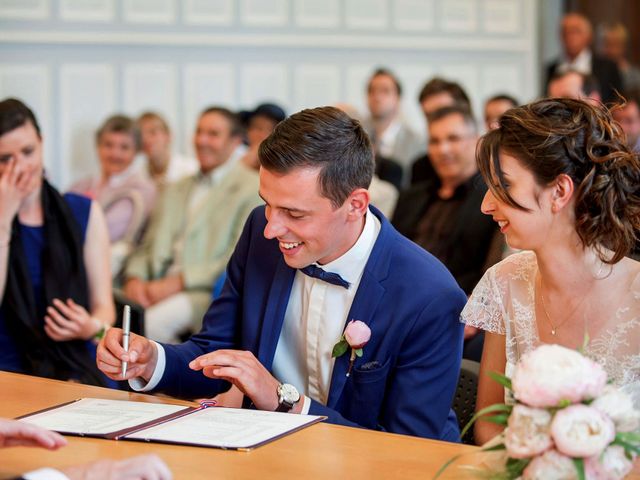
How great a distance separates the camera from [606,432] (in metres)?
1.52

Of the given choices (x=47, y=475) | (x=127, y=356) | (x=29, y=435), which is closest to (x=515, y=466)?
(x=47, y=475)

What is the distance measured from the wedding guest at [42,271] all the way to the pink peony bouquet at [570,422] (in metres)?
2.31

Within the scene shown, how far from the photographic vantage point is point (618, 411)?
155 cm

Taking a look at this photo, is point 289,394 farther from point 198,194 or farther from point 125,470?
point 198,194

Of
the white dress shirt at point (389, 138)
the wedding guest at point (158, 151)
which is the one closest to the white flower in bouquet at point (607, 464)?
the wedding guest at point (158, 151)

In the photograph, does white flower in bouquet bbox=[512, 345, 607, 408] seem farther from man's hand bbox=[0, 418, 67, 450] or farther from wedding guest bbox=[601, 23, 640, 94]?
wedding guest bbox=[601, 23, 640, 94]

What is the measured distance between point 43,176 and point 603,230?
88.5 inches

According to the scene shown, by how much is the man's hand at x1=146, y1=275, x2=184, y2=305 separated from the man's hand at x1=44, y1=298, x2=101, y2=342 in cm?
176

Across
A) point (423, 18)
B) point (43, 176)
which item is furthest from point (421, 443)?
point (423, 18)

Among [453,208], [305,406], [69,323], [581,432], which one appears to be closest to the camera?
[581,432]

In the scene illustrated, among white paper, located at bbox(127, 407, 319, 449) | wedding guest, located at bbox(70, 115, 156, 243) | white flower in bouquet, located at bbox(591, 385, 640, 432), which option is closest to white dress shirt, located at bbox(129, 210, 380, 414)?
white paper, located at bbox(127, 407, 319, 449)

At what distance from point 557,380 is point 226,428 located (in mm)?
847

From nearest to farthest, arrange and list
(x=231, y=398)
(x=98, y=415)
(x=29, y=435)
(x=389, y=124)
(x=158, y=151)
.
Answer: (x=29, y=435) → (x=98, y=415) → (x=231, y=398) → (x=158, y=151) → (x=389, y=124)

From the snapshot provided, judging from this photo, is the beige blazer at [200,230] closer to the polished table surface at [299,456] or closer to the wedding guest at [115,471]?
the polished table surface at [299,456]
